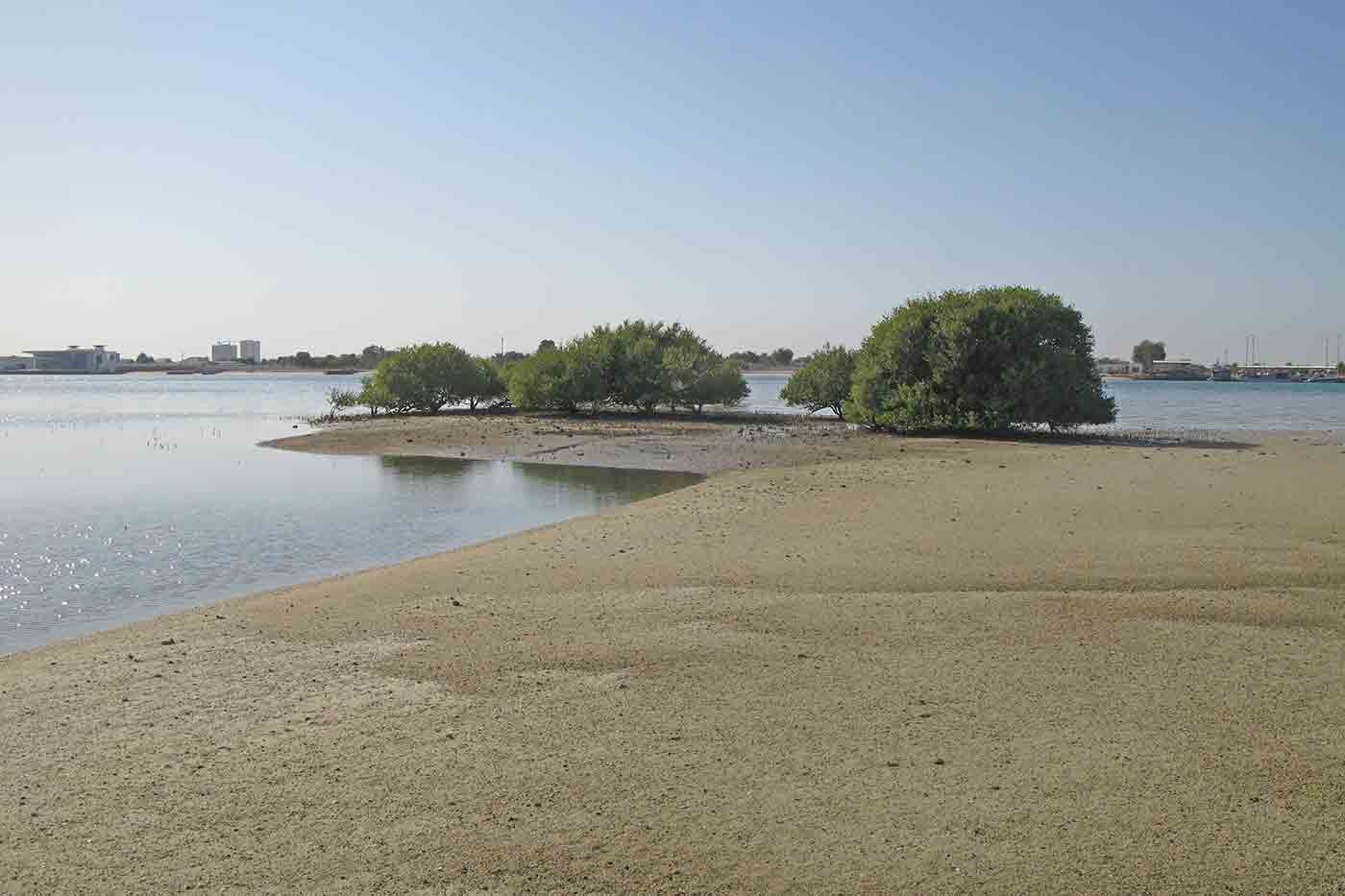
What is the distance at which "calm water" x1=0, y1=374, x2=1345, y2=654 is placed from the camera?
43.9ft

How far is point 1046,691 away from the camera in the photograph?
25.2 ft

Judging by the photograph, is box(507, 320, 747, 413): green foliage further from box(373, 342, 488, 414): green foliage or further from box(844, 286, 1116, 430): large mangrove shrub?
box(844, 286, 1116, 430): large mangrove shrub

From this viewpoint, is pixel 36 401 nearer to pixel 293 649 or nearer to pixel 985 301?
pixel 985 301

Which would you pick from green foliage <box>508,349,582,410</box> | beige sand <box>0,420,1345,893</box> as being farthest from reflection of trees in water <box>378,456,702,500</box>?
green foliage <box>508,349,582,410</box>

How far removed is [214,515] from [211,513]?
31cm

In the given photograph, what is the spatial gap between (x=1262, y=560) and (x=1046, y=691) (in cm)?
633

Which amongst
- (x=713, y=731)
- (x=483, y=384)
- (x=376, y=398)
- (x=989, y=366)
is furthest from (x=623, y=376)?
(x=713, y=731)

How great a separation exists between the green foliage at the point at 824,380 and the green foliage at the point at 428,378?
50.4ft

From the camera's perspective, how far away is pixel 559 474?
1116 inches

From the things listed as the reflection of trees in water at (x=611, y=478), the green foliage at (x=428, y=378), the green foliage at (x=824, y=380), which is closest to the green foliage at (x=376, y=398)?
the green foliage at (x=428, y=378)

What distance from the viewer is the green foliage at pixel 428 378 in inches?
2082

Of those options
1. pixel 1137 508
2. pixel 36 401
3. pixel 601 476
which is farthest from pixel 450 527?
pixel 36 401

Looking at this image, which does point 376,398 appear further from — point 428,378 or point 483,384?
point 483,384

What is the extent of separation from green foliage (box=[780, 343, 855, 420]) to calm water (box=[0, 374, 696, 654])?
20190 millimetres
